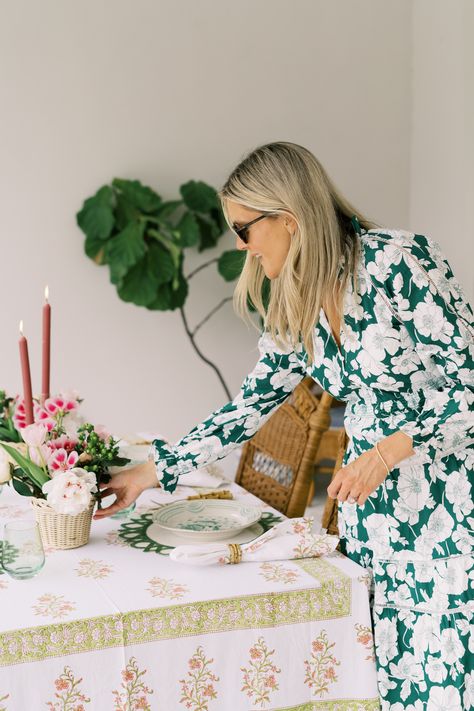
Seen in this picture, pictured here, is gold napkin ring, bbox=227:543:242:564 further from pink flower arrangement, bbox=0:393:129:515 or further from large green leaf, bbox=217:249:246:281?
large green leaf, bbox=217:249:246:281

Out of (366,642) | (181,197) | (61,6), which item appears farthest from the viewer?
(181,197)

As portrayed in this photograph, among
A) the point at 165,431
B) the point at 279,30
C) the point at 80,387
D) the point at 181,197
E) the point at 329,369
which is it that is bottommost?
the point at 165,431

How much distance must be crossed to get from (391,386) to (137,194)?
258 cm

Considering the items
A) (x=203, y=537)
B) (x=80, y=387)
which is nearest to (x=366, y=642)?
(x=203, y=537)

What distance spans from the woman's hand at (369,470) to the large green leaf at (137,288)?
97.3 inches

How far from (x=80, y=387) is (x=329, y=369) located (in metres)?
2.50

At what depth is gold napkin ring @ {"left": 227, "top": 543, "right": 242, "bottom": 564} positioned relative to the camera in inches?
58.7

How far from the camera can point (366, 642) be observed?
1438 millimetres

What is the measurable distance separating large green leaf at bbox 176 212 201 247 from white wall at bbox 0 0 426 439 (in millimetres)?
212

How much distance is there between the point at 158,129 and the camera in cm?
396

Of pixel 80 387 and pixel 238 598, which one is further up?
pixel 238 598

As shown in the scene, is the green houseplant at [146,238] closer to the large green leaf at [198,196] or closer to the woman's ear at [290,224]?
the large green leaf at [198,196]

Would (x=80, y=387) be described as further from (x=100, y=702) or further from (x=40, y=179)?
(x=100, y=702)

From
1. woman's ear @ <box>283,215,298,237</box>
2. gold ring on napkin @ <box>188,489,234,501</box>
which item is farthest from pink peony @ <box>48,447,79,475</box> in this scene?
woman's ear @ <box>283,215,298,237</box>
